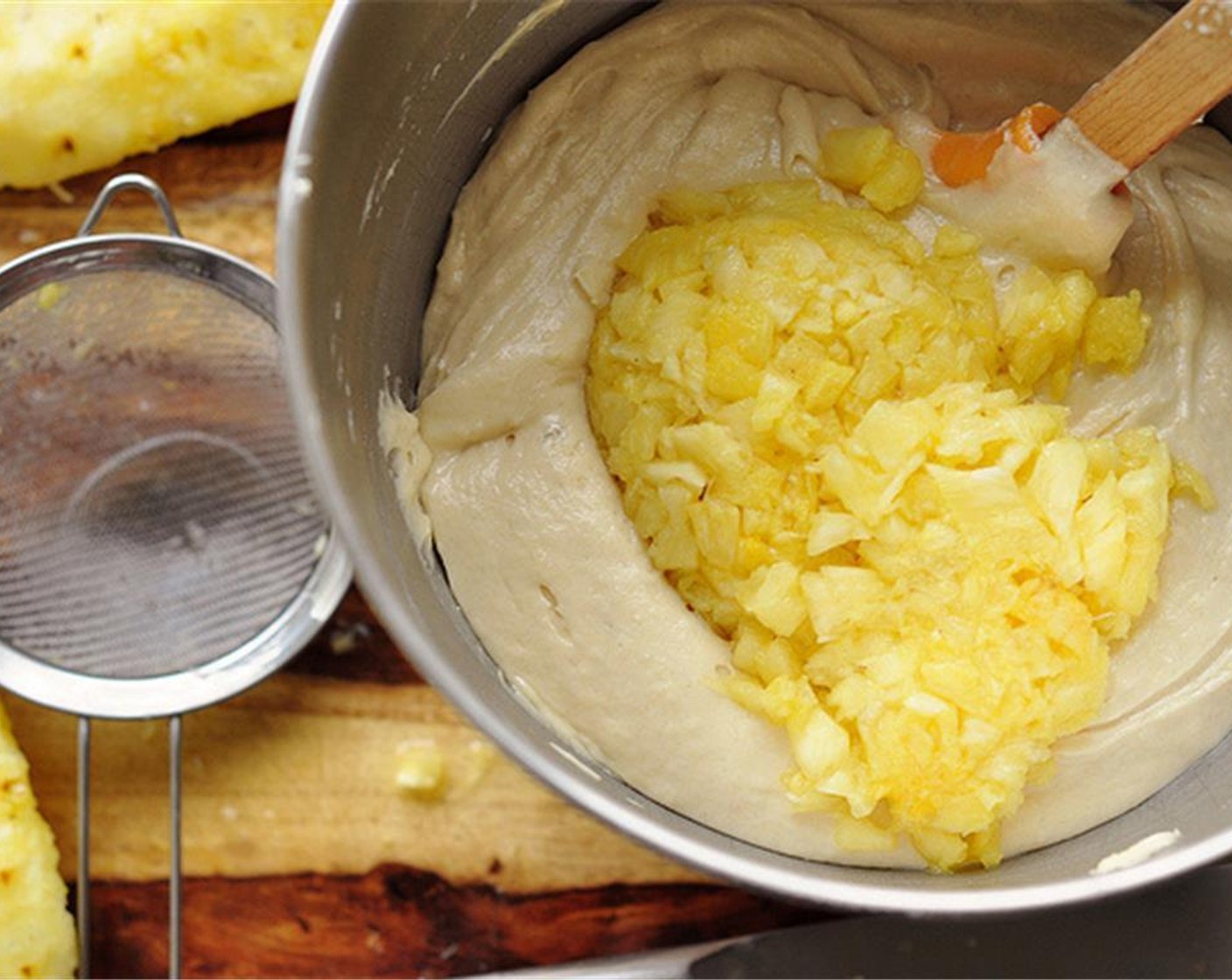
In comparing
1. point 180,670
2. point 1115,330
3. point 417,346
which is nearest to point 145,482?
point 180,670

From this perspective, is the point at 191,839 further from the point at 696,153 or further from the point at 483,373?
the point at 696,153

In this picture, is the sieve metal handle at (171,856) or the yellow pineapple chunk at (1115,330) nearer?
the yellow pineapple chunk at (1115,330)

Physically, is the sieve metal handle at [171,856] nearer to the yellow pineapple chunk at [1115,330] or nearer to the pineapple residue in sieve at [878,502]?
the pineapple residue in sieve at [878,502]

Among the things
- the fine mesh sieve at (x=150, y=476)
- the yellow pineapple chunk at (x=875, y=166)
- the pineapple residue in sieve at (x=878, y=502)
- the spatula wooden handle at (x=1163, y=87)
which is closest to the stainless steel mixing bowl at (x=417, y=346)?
the pineapple residue in sieve at (x=878, y=502)

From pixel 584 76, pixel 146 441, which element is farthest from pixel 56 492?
pixel 584 76

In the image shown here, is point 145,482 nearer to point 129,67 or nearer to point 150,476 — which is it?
point 150,476

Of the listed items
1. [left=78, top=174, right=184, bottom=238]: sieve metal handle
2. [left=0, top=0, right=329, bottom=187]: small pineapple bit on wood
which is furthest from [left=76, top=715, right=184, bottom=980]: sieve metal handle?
[left=0, top=0, right=329, bottom=187]: small pineapple bit on wood

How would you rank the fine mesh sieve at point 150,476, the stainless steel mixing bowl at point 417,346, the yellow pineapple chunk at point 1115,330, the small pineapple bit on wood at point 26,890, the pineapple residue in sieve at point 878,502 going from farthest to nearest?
the fine mesh sieve at point 150,476 → the small pineapple bit on wood at point 26,890 → the yellow pineapple chunk at point 1115,330 → the pineapple residue in sieve at point 878,502 → the stainless steel mixing bowl at point 417,346
